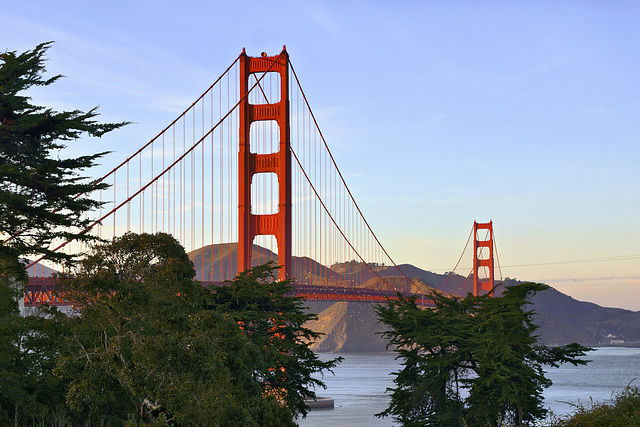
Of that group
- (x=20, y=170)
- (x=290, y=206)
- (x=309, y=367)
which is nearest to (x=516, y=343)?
(x=309, y=367)

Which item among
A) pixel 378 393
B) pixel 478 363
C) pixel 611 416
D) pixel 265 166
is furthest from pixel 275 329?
pixel 378 393

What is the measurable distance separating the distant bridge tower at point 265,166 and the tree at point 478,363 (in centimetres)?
2387

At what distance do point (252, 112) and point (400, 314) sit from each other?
36.5 metres

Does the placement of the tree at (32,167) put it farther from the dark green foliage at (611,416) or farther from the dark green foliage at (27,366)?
the dark green foliage at (611,416)

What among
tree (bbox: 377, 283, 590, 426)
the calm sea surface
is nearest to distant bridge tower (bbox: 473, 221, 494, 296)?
the calm sea surface

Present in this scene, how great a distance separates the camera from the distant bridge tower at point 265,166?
200ft

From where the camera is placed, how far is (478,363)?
3130cm

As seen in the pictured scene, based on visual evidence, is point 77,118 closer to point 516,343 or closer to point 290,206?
point 516,343

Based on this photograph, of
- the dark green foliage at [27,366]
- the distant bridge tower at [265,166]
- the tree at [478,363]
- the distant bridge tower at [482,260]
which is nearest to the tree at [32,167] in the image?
the dark green foliage at [27,366]

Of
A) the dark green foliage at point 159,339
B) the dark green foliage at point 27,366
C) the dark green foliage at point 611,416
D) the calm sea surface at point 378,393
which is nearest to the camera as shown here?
the dark green foliage at point 159,339

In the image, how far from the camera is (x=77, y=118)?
27297 mm

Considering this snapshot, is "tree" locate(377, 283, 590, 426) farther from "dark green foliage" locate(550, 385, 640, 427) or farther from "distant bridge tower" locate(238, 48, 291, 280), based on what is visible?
"distant bridge tower" locate(238, 48, 291, 280)

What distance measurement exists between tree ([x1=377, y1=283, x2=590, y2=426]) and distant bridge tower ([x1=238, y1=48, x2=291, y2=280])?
2387 centimetres

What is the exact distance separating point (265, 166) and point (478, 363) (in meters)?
36.4
